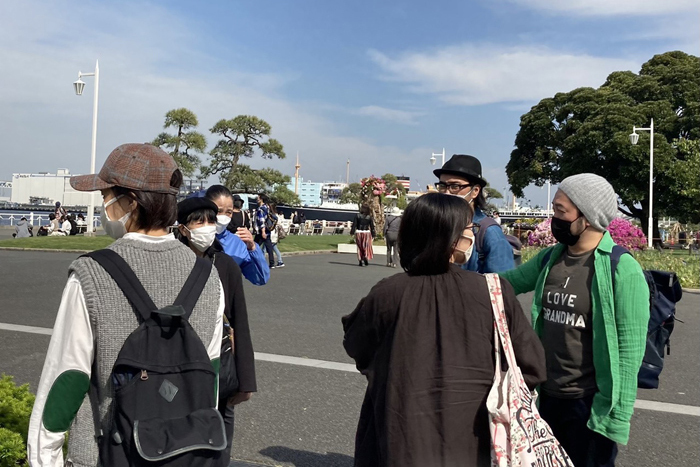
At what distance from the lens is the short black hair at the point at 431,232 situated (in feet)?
7.59

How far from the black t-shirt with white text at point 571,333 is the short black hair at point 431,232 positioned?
96cm

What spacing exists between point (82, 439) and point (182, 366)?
36 cm

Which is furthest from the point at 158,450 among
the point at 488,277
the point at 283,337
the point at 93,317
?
the point at 283,337

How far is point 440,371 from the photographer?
226cm

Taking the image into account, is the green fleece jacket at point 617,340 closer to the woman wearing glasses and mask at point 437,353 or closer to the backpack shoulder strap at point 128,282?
the woman wearing glasses and mask at point 437,353

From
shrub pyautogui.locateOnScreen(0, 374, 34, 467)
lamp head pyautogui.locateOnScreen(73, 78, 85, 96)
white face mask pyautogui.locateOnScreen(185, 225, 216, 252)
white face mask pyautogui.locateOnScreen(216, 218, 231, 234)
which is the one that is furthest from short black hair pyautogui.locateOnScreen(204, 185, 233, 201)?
lamp head pyautogui.locateOnScreen(73, 78, 85, 96)

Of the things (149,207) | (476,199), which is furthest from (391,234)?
(149,207)

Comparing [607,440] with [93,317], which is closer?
[93,317]

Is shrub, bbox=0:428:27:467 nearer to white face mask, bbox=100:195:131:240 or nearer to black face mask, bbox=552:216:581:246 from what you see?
white face mask, bbox=100:195:131:240

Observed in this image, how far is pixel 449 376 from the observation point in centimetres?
226

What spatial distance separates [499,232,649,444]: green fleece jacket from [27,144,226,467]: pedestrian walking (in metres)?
1.67

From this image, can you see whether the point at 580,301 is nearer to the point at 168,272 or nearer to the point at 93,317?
the point at 168,272

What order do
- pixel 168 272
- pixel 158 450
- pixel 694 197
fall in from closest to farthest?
1. pixel 158 450
2. pixel 168 272
3. pixel 694 197

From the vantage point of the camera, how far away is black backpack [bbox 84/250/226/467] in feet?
6.16
